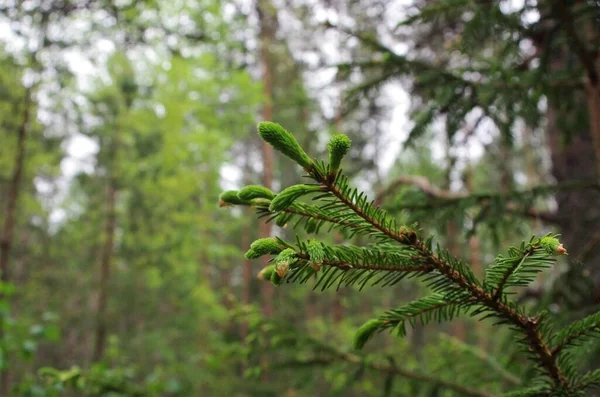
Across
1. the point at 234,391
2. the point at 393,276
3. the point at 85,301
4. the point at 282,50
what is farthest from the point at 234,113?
the point at 85,301

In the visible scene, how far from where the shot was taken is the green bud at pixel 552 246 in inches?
33.3

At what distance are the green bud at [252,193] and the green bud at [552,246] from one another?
20.7 inches

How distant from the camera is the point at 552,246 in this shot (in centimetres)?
85

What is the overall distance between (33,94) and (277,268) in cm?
817

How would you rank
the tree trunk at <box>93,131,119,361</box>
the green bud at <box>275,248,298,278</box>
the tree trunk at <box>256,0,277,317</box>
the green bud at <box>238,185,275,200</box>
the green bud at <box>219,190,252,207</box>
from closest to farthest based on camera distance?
the green bud at <box>275,248,298,278</box>, the green bud at <box>238,185,275,200</box>, the green bud at <box>219,190,252,207</box>, the tree trunk at <box>93,131,119,361</box>, the tree trunk at <box>256,0,277,317</box>

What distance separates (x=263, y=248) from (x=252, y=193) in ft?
0.41

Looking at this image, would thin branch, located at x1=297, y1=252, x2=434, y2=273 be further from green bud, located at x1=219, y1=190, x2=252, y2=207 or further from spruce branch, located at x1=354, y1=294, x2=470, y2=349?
green bud, located at x1=219, y1=190, x2=252, y2=207

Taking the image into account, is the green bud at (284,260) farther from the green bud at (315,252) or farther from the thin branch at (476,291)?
the thin branch at (476,291)

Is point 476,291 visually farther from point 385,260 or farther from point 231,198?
point 231,198

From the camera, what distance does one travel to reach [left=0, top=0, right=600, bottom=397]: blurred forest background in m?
2.61

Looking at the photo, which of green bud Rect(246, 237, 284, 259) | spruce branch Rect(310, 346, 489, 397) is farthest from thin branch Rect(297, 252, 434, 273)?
spruce branch Rect(310, 346, 489, 397)

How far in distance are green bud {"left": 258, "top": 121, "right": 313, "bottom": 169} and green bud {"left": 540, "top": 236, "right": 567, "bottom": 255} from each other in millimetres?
452

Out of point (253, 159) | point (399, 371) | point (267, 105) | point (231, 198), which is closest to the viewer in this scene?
point (231, 198)

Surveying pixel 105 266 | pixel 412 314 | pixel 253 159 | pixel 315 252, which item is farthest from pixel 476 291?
pixel 253 159
